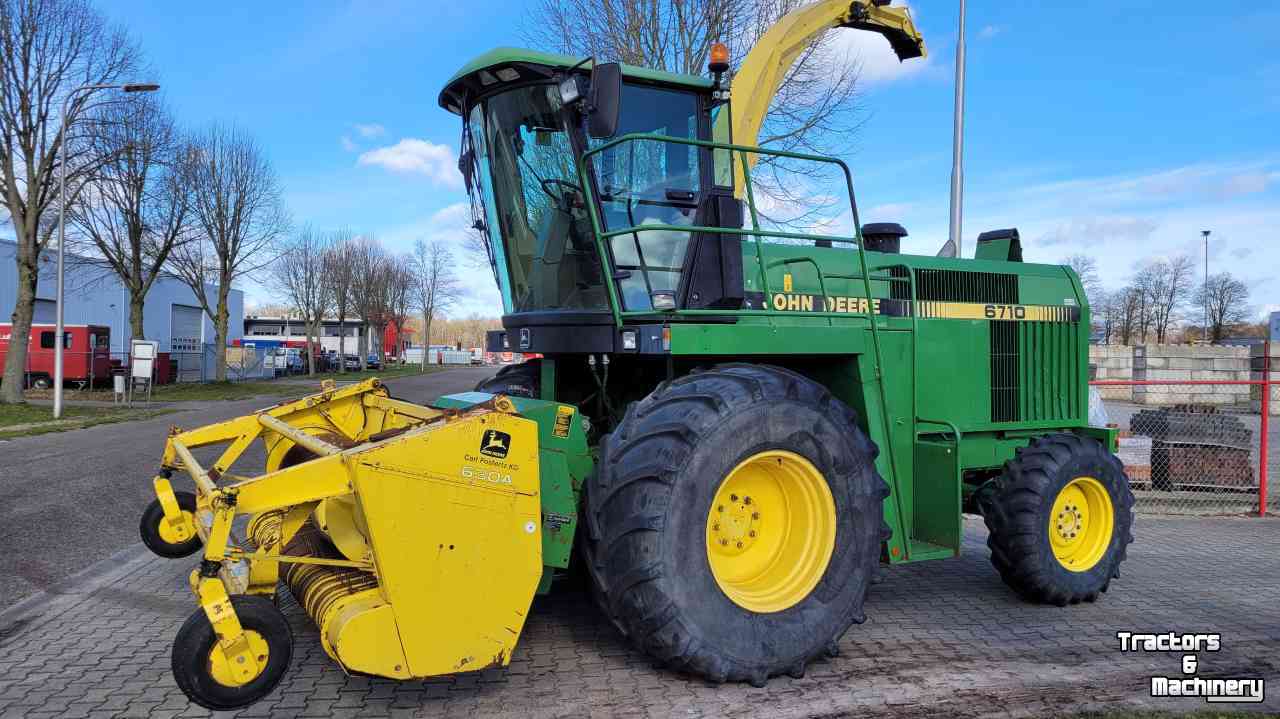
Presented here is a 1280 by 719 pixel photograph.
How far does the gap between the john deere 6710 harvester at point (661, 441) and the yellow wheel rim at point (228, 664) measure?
1cm

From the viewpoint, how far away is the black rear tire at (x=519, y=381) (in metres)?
5.81

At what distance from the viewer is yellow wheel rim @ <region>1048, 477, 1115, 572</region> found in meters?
5.47

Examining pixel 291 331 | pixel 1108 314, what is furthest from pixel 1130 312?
pixel 291 331

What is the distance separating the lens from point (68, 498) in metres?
9.12

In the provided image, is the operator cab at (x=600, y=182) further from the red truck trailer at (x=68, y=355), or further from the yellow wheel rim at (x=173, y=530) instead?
the red truck trailer at (x=68, y=355)

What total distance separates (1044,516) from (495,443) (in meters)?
3.53

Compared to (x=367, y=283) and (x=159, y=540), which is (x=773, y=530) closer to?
(x=159, y=540)

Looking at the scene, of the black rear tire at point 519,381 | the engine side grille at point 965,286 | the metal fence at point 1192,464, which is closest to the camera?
the engine side grille at point 965,286

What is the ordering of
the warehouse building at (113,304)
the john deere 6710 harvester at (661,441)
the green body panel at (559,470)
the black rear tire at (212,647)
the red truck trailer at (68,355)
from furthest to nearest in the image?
the warehouse building at (113,304), the red truck trailer at (68,355), the green body panel at (559,470), the john deere 6710 harvester at (661,441), the black rear tire at (212,647)

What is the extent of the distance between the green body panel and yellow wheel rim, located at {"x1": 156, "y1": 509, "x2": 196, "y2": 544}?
6.43 ft

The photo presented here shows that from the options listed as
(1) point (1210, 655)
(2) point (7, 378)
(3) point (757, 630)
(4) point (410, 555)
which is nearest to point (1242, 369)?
(1) point (1210, 655)

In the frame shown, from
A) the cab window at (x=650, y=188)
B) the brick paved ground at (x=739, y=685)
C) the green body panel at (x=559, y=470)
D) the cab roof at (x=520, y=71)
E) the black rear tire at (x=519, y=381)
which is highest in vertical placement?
the cab roof at (x=520, y=71)

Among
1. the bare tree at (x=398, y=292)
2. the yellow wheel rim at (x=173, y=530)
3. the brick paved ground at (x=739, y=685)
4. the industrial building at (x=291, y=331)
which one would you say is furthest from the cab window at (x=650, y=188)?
the industrial building at (x=291, y=331)

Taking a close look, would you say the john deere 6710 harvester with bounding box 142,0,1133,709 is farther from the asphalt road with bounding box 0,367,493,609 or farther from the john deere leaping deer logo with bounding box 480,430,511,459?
the asphalt road with bounding box 0,367,493,609
